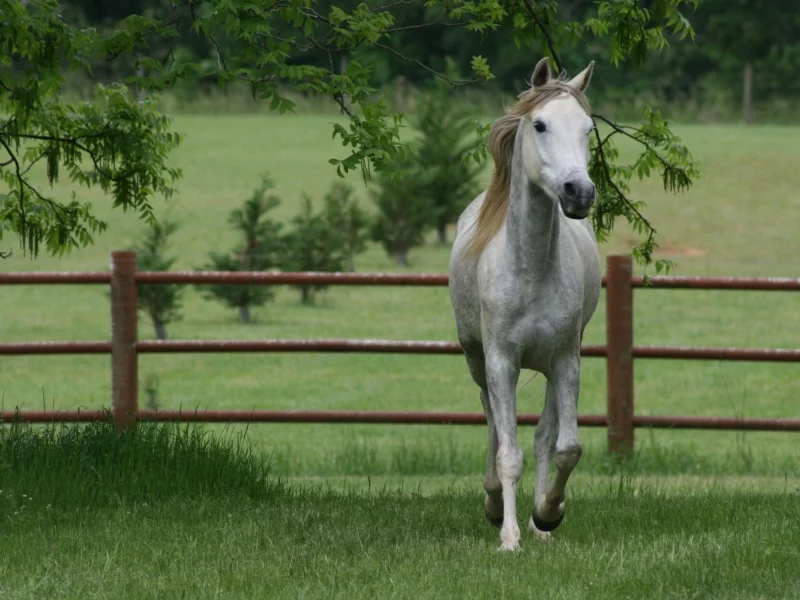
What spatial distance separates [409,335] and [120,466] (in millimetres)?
12127

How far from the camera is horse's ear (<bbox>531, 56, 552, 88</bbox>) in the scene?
18.1 feet

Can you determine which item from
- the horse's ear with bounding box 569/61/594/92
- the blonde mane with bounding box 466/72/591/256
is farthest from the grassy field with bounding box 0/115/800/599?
the horse's ear with bounding box 569/61/594/92

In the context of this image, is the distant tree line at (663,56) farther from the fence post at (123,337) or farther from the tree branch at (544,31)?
the tree branch at (544,31)

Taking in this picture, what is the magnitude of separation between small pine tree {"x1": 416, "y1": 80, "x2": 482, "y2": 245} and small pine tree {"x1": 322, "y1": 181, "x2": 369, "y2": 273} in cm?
190

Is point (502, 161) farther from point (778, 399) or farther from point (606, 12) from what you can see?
point (778, 399)

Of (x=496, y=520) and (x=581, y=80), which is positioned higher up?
(x=581, y=80)

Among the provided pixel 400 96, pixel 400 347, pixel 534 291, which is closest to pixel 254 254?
pixel 400 347

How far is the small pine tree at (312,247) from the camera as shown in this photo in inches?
738

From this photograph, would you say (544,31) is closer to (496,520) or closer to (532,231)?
(532,231)

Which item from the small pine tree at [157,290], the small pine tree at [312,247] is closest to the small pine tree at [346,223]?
the small pine tree at [312,247]

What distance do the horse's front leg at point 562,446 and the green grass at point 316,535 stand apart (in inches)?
5.5

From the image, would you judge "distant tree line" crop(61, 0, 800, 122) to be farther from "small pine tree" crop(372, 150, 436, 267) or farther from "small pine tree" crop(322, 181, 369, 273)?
"small pine tree" crop(322, 181, 369, 273)

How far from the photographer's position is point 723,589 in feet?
15.5

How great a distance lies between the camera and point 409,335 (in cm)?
1878
